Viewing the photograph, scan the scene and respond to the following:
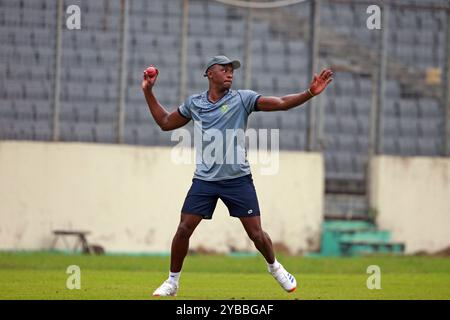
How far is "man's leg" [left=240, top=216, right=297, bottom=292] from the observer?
12703mm

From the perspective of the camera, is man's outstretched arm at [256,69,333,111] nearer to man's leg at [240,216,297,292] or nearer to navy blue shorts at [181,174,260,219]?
navy blue shorts at [181,174,260,219]

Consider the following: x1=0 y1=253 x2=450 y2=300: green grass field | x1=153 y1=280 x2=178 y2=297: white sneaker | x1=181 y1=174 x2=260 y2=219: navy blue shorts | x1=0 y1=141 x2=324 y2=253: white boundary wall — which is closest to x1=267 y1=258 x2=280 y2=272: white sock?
x1=0 y1=253 x2=450 y2=300: green grass field

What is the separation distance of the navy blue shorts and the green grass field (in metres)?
0.90

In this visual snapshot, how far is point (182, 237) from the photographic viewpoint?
12.6m

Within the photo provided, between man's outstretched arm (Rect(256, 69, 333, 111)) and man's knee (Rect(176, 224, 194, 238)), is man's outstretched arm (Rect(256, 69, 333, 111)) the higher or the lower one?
the higher one

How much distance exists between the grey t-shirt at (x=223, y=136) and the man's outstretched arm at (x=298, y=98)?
5.8 inches

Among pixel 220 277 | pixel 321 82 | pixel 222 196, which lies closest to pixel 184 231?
pixel 222 196

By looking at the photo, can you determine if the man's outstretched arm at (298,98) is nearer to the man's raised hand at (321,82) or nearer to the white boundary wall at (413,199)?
the man's raised hand at (321,82)

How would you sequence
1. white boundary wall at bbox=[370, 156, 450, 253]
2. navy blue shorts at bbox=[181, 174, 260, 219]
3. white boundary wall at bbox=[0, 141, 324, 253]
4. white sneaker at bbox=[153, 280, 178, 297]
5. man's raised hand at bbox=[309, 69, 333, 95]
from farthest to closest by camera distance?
white boundary wall at bbox=[370, 156, 450, 253] → white boundary wall at bbox=[0, 141, 324, 253] → navy blue shorts at bbox=[181, 174, 260, 219] → white sneaker at bbox=[153, 280, 178, 297] → man's raised hand at bbox=[309, 69, 333, 95]

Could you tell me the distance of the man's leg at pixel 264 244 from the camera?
41.7 feet

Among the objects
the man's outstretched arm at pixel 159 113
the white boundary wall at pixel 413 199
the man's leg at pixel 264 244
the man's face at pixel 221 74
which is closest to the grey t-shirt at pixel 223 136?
the man's face at pixel 221 74

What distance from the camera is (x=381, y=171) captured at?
22.4 meters

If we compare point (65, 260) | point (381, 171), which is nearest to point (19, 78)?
point (65, 260)
